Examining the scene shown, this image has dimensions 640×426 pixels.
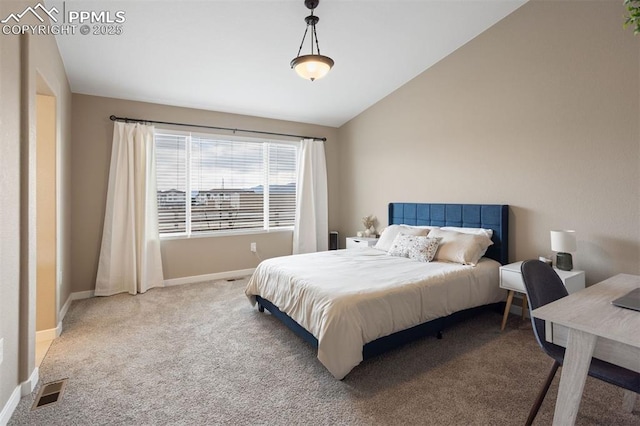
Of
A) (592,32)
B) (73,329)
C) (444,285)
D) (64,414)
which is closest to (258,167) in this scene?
(73,329)

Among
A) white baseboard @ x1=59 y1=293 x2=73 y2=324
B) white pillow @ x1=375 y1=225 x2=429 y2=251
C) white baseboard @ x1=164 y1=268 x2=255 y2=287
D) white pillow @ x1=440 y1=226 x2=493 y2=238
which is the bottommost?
white baseboard @ x1=59 y1=293 x2=73 y2=324

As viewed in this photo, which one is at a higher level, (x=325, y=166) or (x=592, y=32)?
(x=592, y=32)

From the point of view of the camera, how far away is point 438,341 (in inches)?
105

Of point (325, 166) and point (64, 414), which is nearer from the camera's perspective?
point (64, 414)

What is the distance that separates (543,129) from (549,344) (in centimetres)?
234

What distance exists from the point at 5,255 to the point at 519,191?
13.9ft

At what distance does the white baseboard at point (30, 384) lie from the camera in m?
1.94

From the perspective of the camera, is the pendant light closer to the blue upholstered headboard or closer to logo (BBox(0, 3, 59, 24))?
logo (BBox(0, 3, 59, 24))

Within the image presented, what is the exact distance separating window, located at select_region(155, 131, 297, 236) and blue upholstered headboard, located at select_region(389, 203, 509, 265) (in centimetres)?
201

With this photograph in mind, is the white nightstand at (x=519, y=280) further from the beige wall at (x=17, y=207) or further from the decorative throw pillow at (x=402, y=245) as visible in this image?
the beige wall at (x=17, y=207)

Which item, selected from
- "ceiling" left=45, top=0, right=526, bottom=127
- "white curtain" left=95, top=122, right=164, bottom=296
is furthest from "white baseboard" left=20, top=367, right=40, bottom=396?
"ceiling" left=45, top=0, right=526, bottom=127

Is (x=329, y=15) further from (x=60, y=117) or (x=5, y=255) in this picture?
(x=5, y=255)

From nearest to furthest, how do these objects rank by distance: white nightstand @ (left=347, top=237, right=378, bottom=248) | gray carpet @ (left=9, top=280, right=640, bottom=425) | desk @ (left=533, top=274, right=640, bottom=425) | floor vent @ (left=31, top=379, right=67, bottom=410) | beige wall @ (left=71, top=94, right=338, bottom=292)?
desk @ (left=533, top=274, right=640, bottom=425), gray carpet @ (left=9, top=280, right=640, bottom=425), floor vent @ (left=31, top=379, right=67, bottom=410), beige wall @ (left=71, top=94, right=338, bottom=292), white nightstand @ (left=347, top=237, right=378, bottom=248)

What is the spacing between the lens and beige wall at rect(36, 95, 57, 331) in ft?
8.93
